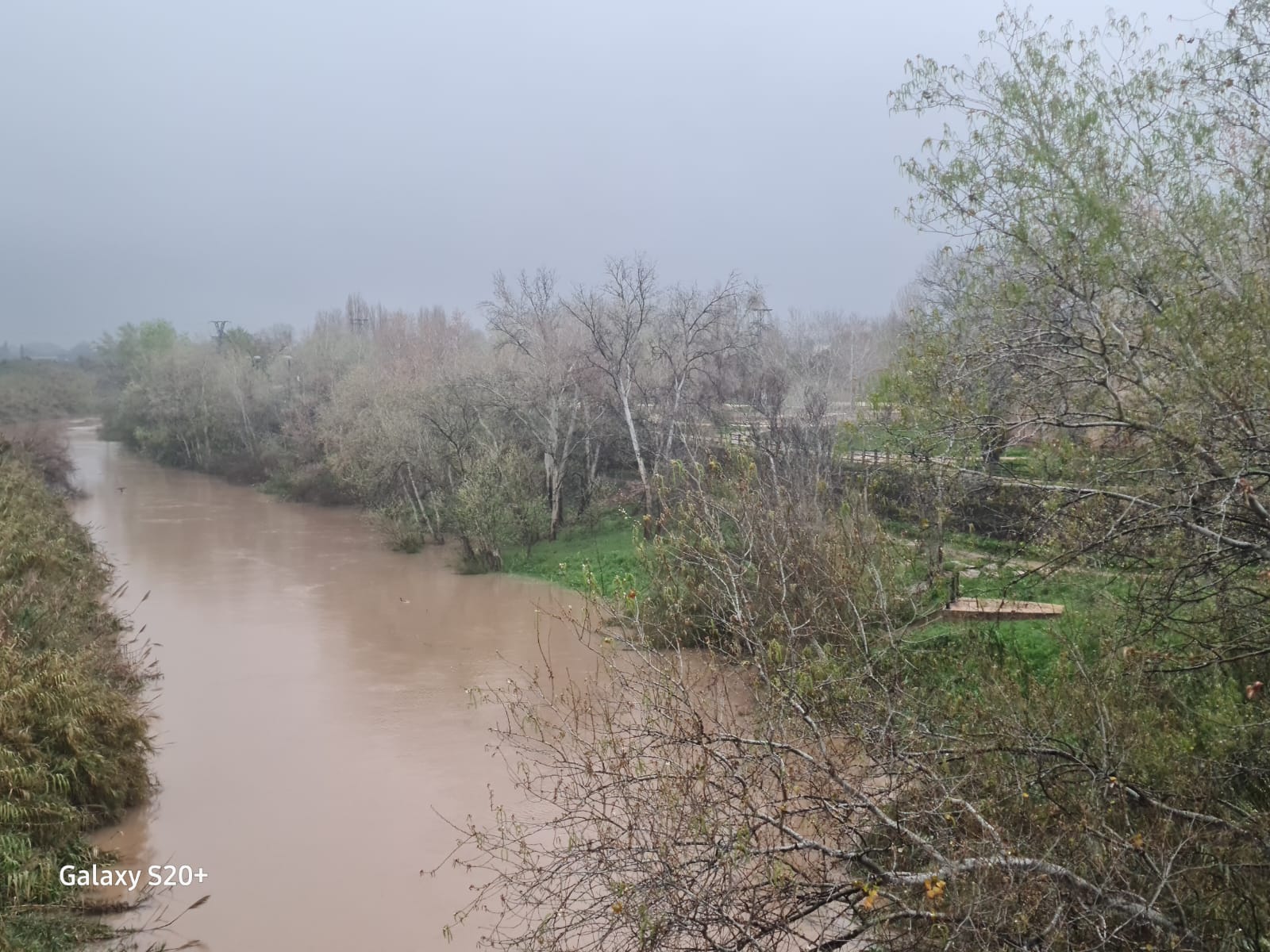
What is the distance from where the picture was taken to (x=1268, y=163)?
22.2 feet

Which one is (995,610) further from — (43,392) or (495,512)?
(43,392)

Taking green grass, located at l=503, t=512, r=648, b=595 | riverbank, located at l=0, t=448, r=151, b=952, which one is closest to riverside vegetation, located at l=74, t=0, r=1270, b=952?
riverbank, located at l=0, t=448, r=151, b=952

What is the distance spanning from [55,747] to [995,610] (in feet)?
31.8

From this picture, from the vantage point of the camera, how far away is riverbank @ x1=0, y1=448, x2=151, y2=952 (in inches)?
279

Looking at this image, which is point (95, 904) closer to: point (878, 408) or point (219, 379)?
point (878, 408)

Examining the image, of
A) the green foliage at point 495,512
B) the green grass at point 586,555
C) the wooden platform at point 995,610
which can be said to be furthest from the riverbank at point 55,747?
the green foliage at point 495,512

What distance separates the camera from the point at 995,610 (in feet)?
36.9

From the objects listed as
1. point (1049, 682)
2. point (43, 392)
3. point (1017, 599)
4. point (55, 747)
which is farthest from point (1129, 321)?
point (43, 392)

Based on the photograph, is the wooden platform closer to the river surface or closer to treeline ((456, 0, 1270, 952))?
treeline ((456, 0, 1270, 952))

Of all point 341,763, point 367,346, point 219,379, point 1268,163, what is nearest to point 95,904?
point 341,763

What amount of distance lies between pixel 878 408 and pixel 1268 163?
10.2 feet

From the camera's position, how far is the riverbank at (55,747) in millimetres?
7082

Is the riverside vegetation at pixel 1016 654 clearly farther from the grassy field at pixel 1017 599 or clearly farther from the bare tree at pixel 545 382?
the bare tree at pixel 545 382

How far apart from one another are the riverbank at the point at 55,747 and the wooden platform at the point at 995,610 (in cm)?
887
